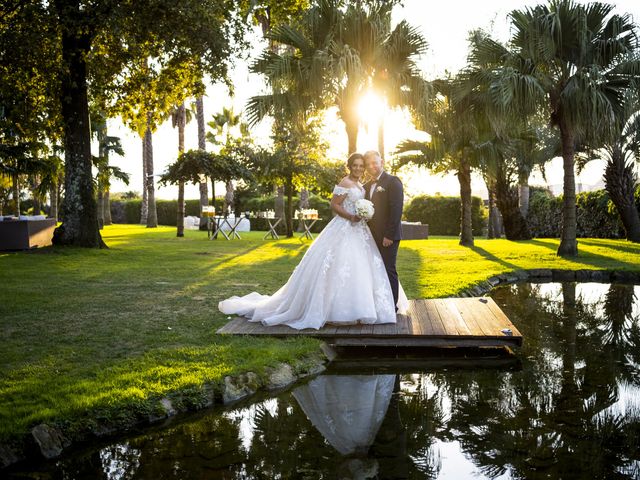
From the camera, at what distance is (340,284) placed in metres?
6.62

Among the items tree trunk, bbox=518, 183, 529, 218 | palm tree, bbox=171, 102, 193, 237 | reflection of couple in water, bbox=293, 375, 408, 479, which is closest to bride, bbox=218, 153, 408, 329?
reflection of couple in water, bbox=293, 375, 408, 479

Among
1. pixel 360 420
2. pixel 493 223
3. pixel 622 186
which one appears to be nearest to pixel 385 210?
pixel 360 420

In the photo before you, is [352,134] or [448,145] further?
[448,145]

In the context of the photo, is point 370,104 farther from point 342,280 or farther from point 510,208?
point 510,208

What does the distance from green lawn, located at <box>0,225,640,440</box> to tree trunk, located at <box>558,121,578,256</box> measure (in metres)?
1.08

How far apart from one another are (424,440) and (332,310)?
2794mm

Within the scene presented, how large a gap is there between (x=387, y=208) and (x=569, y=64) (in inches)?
429

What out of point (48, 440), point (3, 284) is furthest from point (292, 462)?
point (3, 284)

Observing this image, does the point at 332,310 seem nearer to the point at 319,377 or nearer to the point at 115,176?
the point at 319,377

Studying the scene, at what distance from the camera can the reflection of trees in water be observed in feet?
11.9

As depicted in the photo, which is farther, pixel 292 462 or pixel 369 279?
pixel 369 279

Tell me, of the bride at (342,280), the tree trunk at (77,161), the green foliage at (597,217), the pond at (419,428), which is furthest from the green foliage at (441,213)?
the pond at (419,428)

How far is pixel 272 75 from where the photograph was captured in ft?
47.2

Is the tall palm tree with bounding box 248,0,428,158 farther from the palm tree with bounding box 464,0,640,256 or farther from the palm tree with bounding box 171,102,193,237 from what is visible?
the palm tree with bounding box 171,102,193,237
